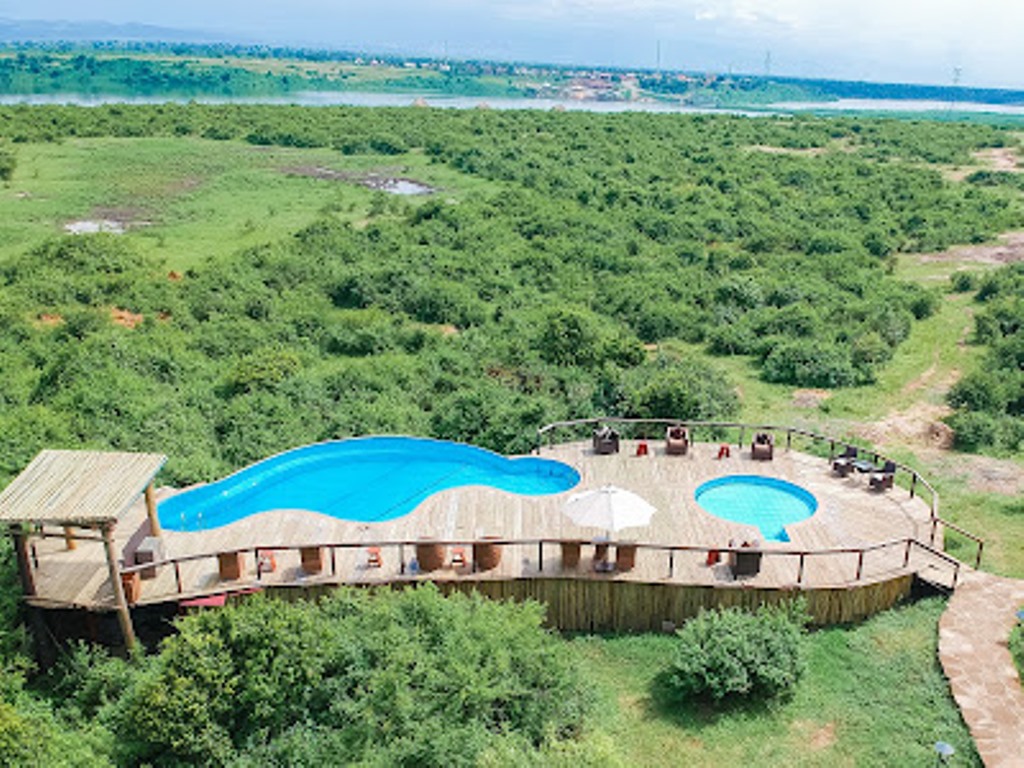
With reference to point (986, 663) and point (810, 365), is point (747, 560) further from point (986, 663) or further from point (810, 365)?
point (810, 365)

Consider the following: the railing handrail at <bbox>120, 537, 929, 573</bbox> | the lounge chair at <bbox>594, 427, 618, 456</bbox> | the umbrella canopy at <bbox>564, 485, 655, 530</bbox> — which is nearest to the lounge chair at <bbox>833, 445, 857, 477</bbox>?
the railing handrail at <bbox>120, 537, 929, 573</bbox>

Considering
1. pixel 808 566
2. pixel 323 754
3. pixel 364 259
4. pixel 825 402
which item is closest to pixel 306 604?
pixel 323 754

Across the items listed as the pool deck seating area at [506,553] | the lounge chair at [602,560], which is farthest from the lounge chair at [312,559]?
the lounge chair at [602,560]

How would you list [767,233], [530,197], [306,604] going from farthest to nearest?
1. [530,197]
2. [767,233]
3. [306,604]

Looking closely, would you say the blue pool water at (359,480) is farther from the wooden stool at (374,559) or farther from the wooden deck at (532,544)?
the wooden stool at (374,559)

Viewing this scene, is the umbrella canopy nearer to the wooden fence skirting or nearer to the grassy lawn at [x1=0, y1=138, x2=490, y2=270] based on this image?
the wooden fence skirting

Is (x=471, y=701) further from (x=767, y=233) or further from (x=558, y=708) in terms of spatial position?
(x=767, y=233)

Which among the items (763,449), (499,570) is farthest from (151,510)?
(763,449)
